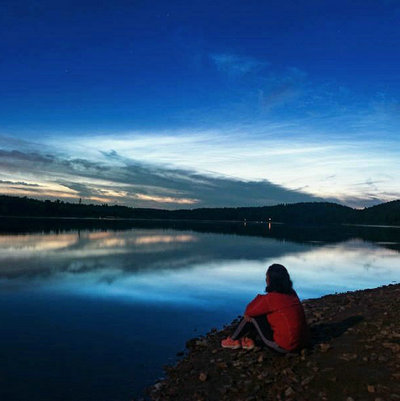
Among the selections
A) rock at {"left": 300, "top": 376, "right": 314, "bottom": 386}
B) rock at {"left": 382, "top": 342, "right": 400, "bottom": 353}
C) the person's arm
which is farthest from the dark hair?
rock at {"left": 382, "top": 342, "right": 400, "bottom": 353}

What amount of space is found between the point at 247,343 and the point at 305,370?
6.58ft

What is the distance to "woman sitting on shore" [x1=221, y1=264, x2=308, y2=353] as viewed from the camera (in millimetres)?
9453

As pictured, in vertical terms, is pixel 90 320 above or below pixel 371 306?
below

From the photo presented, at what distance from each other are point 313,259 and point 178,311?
94.8ft

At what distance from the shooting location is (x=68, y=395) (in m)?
9.42

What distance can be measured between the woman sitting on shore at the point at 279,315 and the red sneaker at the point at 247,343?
2.30ft

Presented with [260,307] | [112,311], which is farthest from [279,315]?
[112,311]

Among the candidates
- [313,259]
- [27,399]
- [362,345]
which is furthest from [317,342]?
[313,259]

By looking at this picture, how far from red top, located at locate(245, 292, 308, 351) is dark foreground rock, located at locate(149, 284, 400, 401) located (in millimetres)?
439

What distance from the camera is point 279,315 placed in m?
9.45

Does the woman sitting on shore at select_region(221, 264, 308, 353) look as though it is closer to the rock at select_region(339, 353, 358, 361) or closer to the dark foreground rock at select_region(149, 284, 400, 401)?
the dark foreground rock at select_region(149, 284, 400, 401)

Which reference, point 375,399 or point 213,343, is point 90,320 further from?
point 375,399

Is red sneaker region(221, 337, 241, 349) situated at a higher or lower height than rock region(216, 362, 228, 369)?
higher

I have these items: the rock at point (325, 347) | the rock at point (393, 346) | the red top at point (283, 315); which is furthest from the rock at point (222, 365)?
the rock at point (393, 346)
